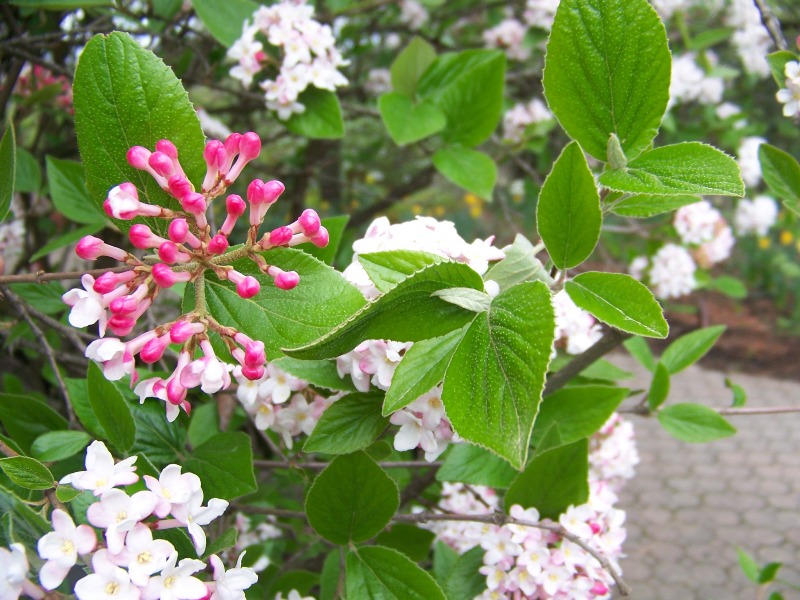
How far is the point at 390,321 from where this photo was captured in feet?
1.79

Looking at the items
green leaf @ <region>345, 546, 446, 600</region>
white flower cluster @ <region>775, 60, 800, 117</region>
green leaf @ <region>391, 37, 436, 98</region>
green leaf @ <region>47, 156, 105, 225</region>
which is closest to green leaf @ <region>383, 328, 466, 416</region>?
green leaf @ <region>345, 546, 446, 600</region>

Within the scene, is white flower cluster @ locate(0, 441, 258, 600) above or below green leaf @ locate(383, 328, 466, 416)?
below

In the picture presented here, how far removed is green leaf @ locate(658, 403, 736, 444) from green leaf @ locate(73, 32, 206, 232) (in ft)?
2.71

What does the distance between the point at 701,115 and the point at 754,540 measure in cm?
207

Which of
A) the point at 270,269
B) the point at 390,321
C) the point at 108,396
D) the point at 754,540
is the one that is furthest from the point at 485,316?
the point at 754,540

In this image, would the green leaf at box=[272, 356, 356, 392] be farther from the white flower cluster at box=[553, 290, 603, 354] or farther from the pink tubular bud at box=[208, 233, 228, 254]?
the white flower cluster at box=[553, 290, 603, 354]

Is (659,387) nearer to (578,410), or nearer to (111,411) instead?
(578,410)

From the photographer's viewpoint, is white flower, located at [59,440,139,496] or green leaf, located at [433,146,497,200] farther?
green leaf, located at [433,146,497,200]

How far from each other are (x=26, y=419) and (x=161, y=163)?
50 centimetres

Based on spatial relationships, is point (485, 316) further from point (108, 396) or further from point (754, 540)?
point (754, 540)

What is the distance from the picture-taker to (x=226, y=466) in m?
0.81

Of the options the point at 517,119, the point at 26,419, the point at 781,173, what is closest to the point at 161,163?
the point at 26,419

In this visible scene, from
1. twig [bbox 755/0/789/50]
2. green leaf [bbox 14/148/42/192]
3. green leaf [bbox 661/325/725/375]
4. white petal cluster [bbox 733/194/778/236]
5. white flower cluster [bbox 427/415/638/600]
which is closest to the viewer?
white flower cluster [bbox 427/415/638/600]

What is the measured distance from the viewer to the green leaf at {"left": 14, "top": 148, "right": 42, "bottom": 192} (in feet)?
4.47
